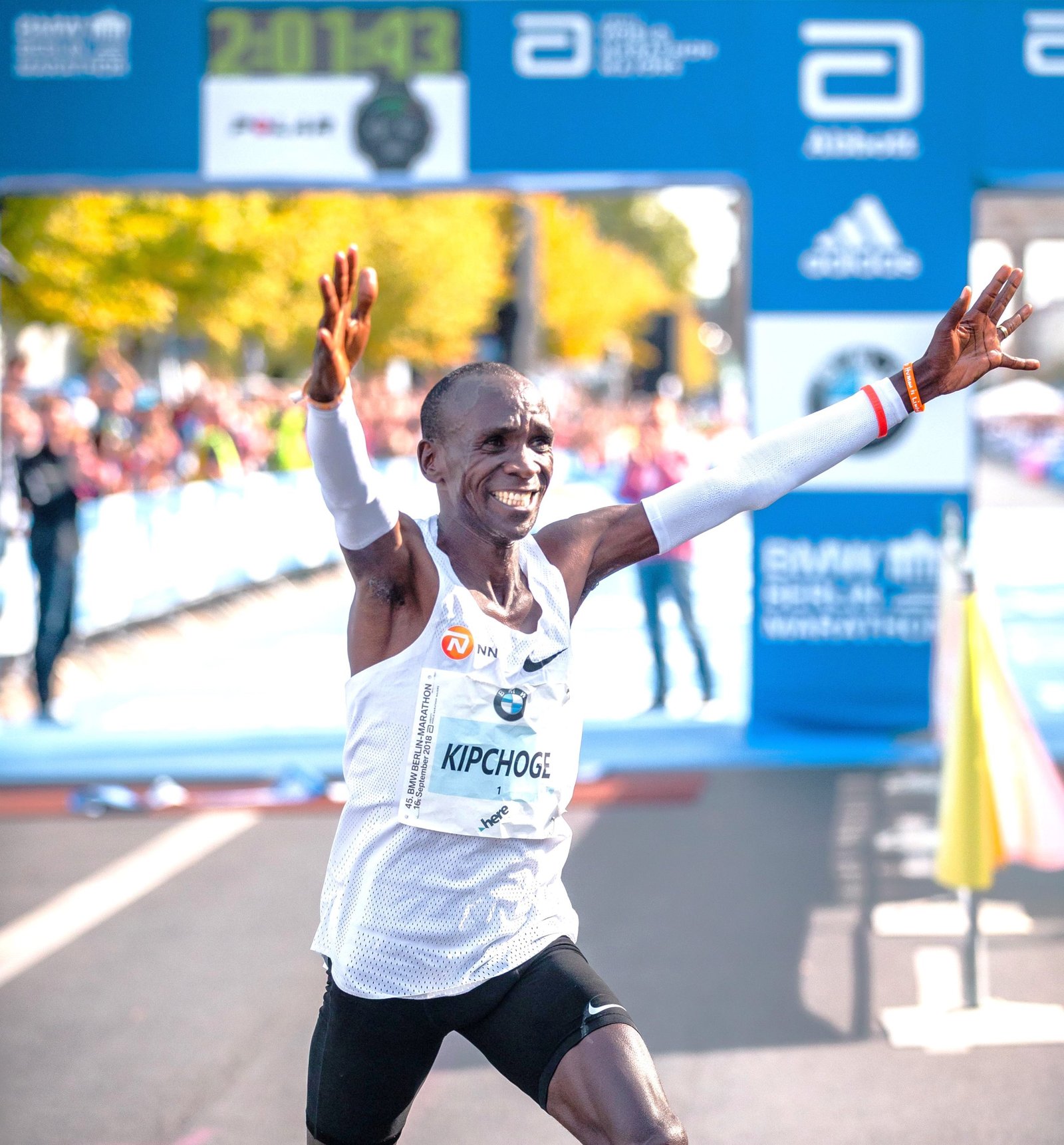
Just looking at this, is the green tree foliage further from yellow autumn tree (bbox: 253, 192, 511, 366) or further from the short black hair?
the short black hair

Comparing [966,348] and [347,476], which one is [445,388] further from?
[966,348]

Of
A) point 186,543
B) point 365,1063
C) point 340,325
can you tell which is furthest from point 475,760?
point 186,543

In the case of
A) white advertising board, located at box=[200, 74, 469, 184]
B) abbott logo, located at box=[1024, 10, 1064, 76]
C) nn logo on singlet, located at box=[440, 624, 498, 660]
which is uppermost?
abbott logo, located at box=[1024, 10, 1064, 76]

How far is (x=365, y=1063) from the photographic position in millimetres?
3025

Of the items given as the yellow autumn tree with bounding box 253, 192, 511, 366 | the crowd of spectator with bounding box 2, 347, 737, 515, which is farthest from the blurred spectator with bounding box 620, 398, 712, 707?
the yellow autumn tree with bounding box 253, 192, 511, 366

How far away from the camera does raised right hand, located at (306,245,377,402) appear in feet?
9.44

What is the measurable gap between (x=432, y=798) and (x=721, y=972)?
3240 millimetres

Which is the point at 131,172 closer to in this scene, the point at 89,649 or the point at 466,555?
the point at 89,649

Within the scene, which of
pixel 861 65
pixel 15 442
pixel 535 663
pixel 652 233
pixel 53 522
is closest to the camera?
pixel 535 663

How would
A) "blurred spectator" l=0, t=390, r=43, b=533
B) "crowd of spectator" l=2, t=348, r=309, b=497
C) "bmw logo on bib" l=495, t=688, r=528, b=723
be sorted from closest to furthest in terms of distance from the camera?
"bmw logo on bib" l=495, t=688, r=528, b=723
"blurred spectator" l=0, t=390, r=43, b=533
"crowd of spectator" l=2, t=348, r=309, b=497

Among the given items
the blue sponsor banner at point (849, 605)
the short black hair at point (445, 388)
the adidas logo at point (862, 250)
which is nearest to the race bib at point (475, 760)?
the short black hair at point (445, 388)

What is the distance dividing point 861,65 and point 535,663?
23.9 feet

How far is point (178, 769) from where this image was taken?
31.6ft

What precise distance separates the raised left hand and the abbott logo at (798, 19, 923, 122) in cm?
629
